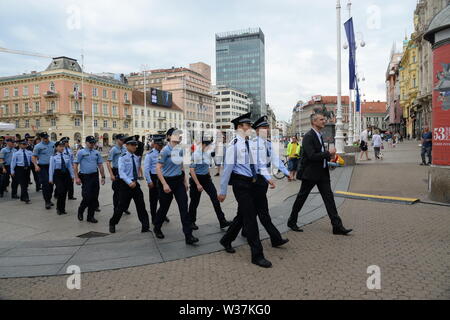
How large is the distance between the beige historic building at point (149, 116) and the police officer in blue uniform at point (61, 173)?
61687mm

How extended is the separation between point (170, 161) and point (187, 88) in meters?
87.4

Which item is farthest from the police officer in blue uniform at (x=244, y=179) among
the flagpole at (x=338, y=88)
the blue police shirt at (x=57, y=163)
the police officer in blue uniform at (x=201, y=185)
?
the flagpole at (x=338, y=88)

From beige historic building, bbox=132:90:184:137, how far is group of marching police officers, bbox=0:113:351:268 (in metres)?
62.0

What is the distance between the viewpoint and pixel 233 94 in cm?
11512

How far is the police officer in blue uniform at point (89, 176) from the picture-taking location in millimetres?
6777

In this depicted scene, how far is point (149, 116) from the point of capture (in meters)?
75.1

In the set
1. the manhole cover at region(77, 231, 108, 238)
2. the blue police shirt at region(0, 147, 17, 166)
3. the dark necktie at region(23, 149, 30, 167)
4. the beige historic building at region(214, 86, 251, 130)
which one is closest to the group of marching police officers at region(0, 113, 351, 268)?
the dark necktie at region(23, 149, 30, 167)

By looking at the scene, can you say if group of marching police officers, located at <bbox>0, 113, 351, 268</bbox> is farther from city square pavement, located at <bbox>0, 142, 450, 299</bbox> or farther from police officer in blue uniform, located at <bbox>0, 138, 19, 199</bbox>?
police officer in blue uniform, located at <bbox>0, 138, 19, 199</bbox>

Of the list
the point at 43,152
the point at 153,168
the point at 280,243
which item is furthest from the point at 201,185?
the point at 43,152

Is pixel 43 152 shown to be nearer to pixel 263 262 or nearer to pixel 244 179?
pixel 244 179

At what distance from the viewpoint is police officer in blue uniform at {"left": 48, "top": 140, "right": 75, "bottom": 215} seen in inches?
297

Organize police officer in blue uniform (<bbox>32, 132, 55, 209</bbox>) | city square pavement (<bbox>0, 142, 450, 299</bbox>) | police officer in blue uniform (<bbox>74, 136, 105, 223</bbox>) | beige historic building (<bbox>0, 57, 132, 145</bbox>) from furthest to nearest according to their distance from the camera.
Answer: beige historic building (<bbox>0, 57, 132, 145</bbox>) → police officer in blue uniform (<bbox>32, 132, 55, 209</bbox>) → police officer in blue uniform (<bbox>74, 136, 105, 223</bbox>) → city square pavement (<bbox>0, 142, 450, 299</bbox>)
